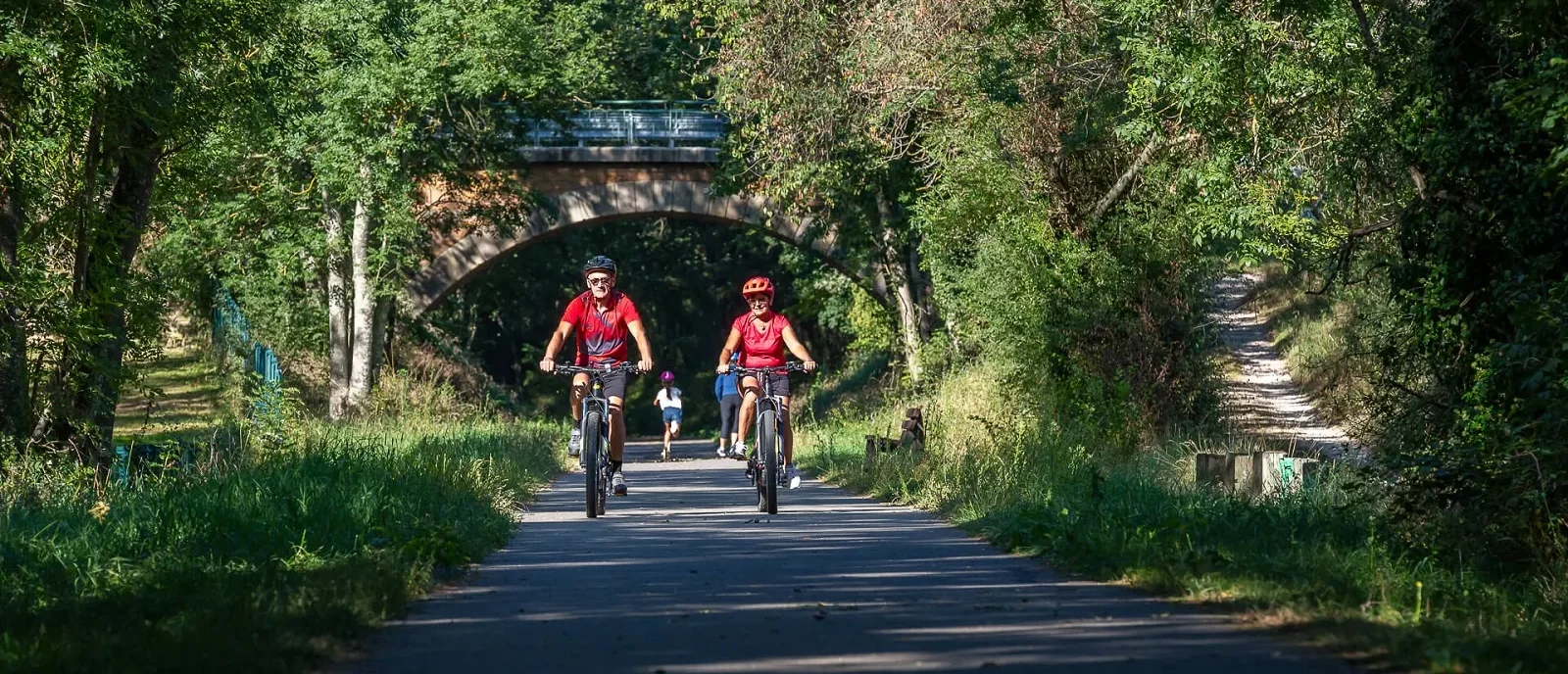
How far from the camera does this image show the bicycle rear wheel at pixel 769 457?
13719mm

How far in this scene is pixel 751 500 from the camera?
16188 millimetres

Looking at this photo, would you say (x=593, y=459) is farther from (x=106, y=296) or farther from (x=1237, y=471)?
(x=106, y=296)

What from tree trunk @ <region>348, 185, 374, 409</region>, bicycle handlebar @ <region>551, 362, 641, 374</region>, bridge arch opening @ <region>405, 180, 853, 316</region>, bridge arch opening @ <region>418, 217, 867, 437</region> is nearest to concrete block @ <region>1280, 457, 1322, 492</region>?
bicycle handlebar @ <region>551, 362, 641, 374</region>

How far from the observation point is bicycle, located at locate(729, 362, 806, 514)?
13.7 m

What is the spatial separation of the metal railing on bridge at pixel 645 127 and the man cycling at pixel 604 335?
1129 inches

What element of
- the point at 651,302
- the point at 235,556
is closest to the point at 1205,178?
the point at 235,556

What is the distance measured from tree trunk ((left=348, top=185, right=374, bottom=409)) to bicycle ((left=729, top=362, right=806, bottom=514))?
21.7 meters

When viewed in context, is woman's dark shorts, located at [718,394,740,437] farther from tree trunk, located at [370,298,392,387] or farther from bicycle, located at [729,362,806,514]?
tree trunk, located at [370,298,392,387]

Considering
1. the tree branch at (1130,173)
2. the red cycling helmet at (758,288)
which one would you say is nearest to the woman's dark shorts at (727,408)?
the tree branch at (1130,173)

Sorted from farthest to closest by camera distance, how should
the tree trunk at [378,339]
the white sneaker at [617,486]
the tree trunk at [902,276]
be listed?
1. the tree trunk at [378,339]
2. the tree trunk at [902,276]
3. the white sneaker at [617,486]

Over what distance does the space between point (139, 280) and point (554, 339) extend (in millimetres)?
7109

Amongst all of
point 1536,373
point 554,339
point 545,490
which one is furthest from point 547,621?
point 545,490

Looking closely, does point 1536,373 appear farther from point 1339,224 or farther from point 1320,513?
point 1339,224

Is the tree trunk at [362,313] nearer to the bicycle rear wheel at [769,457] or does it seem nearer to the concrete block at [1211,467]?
the concrete block at [1211,467]
